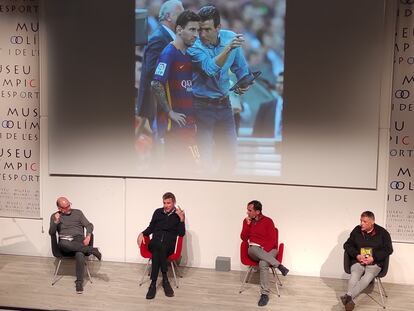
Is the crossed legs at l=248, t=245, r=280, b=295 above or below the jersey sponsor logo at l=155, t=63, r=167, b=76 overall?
below

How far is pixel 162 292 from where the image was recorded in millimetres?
5477

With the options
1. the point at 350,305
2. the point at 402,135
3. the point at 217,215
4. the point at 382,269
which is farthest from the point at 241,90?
the point at 350,305

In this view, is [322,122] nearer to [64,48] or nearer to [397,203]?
[397,203]

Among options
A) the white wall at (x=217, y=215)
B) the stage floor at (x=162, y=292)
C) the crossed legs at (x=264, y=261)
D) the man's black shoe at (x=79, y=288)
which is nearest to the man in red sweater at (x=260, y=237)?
the crossed legs at (x=264, y=261)

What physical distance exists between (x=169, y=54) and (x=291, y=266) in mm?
2749

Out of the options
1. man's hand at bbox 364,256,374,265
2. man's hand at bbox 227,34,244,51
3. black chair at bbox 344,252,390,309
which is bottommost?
black chair at bbox 344,252,390,309

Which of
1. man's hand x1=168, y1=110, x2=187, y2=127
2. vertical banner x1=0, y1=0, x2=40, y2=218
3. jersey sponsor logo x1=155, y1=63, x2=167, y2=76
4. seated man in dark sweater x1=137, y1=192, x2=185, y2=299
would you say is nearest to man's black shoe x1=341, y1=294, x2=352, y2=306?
seated man in dark sweater x1=137, y1=192, x2=185, y2=299

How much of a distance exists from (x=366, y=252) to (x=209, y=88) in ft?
7.89

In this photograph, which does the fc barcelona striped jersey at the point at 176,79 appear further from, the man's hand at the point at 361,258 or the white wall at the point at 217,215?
the man's hand at the point at 361,258

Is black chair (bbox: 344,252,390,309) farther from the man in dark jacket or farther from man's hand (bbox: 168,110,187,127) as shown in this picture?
the man in dark jacket

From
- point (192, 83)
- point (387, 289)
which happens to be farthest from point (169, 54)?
point (387, 289)

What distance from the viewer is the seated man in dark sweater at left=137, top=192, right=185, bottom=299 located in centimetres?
543

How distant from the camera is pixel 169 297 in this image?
5359 millimetres

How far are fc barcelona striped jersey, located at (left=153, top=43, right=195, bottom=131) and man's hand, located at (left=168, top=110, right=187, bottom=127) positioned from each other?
34 mm
